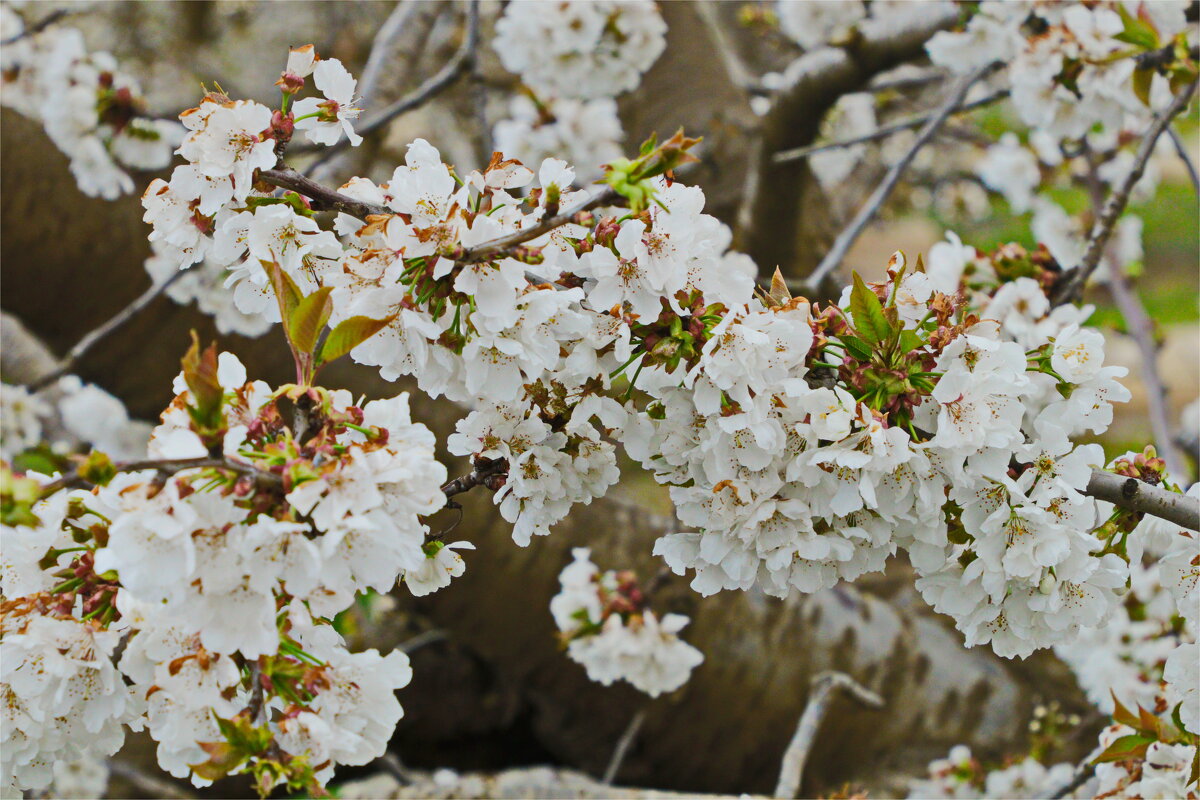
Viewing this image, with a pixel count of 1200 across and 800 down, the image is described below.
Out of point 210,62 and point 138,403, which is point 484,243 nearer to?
point 138,403

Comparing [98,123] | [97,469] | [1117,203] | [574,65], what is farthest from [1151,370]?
[98,123]

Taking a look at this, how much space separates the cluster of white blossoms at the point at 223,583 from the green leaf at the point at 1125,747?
0.74 meters

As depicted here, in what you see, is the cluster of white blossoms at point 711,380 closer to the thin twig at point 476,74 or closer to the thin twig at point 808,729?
the thin twig at point 808,729

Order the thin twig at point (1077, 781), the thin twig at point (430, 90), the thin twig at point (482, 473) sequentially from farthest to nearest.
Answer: the thin twig at point (430, 90)
the thin twig at point (1077, 781)
the thin twig at point (482, 473)

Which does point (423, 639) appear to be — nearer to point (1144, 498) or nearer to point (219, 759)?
point (219, 759)

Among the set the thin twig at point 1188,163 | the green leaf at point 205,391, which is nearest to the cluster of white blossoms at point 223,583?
the green leaf at point 205,391

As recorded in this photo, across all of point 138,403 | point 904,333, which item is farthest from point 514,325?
point 138,403

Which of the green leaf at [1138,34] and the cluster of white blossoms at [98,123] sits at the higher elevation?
the cluster of white blossoms at [98,123]

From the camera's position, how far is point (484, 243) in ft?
2.11

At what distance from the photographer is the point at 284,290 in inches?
25.0

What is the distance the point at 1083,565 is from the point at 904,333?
0.25 m

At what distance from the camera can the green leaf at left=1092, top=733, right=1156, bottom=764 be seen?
0.91 m

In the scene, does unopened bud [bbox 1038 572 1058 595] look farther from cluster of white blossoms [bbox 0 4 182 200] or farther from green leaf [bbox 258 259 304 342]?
cluster of white blossoms [bbox 0 4 182 200]

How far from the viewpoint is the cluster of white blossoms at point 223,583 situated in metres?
0.56
